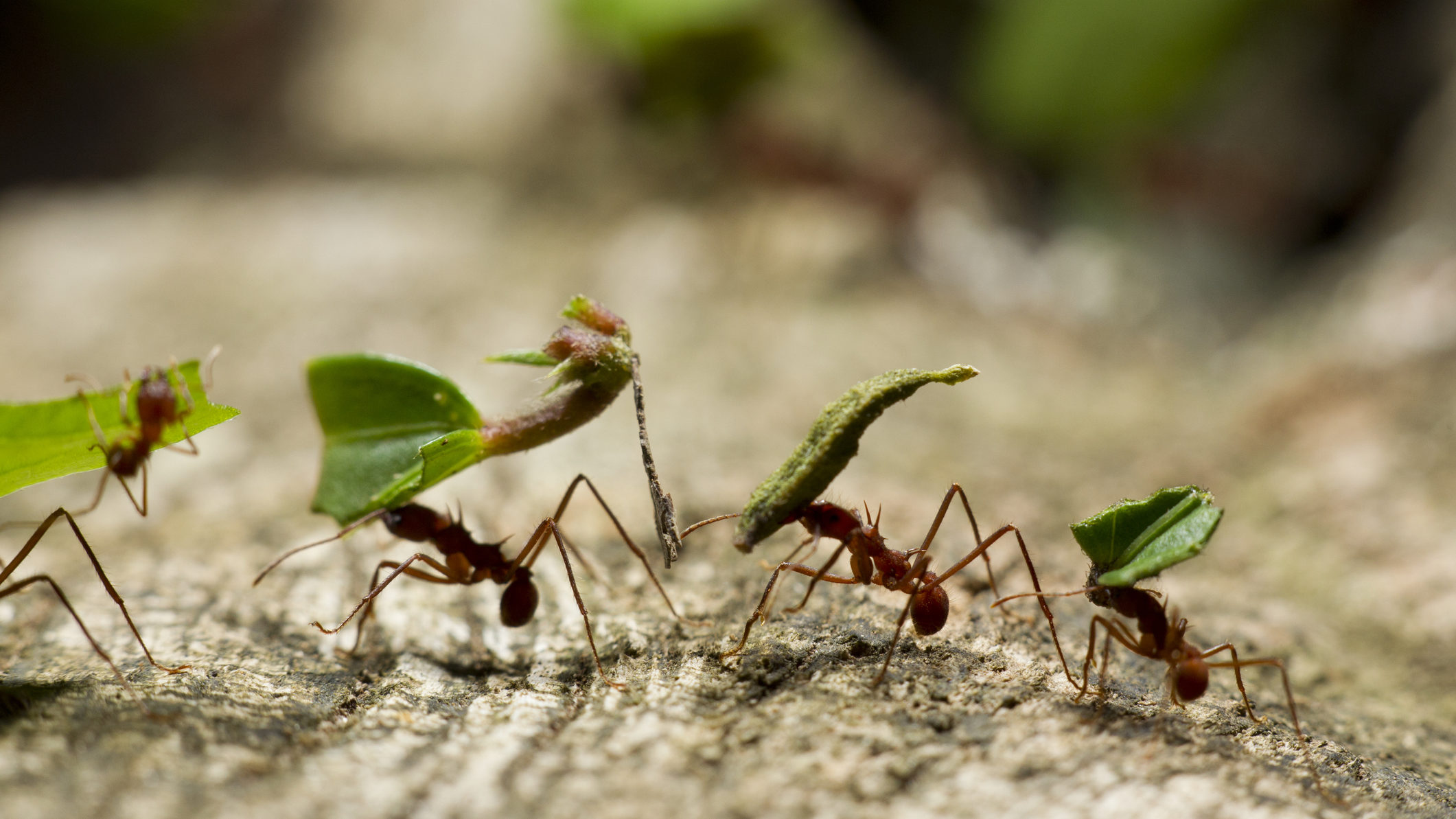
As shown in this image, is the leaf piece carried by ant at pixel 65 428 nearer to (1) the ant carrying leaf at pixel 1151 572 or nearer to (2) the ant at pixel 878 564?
(2) the ant at pixel 878 564

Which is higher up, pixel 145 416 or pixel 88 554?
pixel 145 416

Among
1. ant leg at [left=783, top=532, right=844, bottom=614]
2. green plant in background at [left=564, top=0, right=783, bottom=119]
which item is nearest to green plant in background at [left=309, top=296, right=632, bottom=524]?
ant leg at [left=783, top=532, right=844, bottom=614]

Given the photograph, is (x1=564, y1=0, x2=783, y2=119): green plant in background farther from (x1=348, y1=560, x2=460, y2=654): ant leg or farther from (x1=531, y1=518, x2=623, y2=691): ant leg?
(x1=348, y1=560, x2=460, y2=654): ant leg

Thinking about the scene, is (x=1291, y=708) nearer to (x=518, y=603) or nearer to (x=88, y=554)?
(x=518, y=603)

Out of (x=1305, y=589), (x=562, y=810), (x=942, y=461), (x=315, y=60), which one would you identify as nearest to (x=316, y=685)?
(x=562, y=810)

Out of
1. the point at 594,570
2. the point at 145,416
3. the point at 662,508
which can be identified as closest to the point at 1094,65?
the point at 594,570

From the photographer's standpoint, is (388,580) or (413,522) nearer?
(388,580)
